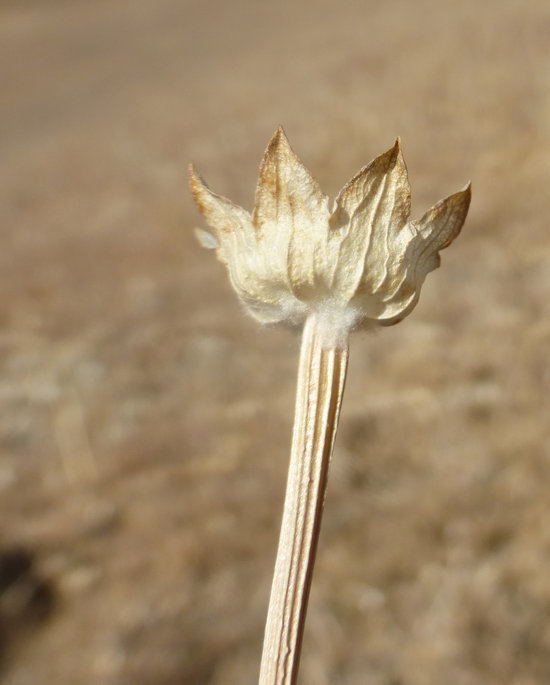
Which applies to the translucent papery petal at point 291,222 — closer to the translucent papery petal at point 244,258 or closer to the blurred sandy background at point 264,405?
the translucent papery petal at point 244,258

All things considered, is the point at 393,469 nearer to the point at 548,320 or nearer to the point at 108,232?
the point at 548,320

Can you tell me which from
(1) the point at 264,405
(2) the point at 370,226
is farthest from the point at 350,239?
(1) the point at 264,405

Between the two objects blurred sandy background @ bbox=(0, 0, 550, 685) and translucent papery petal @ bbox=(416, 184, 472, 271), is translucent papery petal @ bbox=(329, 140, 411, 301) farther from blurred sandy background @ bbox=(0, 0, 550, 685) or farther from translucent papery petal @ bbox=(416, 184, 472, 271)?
blurred sandy background @ bbox=(0, 0, 550, 685)

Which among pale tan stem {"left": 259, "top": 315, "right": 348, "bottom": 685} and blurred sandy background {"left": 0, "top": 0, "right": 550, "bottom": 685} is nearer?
pale tan stem {"left": 259, "top": 315, "right": 348, "bottom": 685}

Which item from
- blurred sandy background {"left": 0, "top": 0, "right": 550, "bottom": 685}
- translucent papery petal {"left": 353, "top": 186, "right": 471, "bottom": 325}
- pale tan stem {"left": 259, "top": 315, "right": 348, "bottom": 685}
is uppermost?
blurred sandy background {"left": 0, "top": 0, "right": 550, "bottom": 685}

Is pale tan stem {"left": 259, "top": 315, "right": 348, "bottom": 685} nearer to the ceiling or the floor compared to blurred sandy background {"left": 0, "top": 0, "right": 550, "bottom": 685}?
nearer to the floor

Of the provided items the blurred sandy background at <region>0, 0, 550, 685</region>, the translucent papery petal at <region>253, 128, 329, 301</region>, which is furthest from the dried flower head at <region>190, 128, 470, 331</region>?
the blurred sandy background at <region>0, 0, 550, 685</region>
